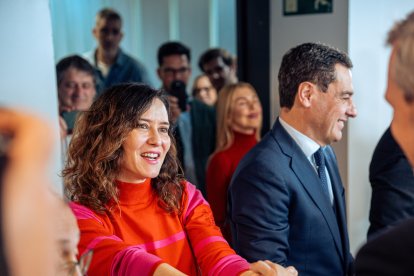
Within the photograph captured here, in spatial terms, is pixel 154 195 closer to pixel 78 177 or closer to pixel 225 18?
pixel 78 177

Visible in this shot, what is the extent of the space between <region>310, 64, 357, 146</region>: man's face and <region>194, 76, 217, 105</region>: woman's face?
Answer: 217cm

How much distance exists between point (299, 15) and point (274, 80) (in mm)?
374

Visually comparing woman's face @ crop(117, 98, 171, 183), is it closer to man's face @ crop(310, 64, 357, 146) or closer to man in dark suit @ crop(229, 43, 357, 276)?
man in dark suit @ crop(229, 43, 357, 276)

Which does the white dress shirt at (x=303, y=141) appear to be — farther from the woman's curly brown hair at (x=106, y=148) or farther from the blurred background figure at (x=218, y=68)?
the blurred background figure at (x=218, y=68)

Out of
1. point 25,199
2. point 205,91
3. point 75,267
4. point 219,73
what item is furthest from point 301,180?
point 205,91

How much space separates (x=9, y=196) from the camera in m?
0.56

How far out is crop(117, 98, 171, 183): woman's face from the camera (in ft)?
5.54

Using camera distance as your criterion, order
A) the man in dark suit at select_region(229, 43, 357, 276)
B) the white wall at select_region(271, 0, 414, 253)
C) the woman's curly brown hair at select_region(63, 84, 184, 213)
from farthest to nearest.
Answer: the white wall at select_region(271, 0, 414, 253) → the man in dark suit at select_region(229, 43, 357, 276) → the woman's curly brown hair at select_region(63, 84, 184, 213)

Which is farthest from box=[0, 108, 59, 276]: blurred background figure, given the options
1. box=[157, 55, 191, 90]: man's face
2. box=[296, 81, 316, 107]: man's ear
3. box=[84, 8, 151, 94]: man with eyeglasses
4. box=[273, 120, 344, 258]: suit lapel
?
box=[84, 8, 151, 94]: man with eyeglasses

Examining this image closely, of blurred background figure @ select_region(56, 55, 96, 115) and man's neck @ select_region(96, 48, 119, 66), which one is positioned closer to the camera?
blurred background figure @ select_region(56, 55, 96, 115)

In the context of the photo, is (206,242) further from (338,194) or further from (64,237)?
(64,237)

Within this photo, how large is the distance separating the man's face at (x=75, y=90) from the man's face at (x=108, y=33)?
84 cm

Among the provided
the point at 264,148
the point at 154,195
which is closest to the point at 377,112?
the point at 264,148

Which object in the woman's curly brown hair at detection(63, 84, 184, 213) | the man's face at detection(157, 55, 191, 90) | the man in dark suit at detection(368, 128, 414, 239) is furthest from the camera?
the man's face at detection(157, 55, 191, 90)
